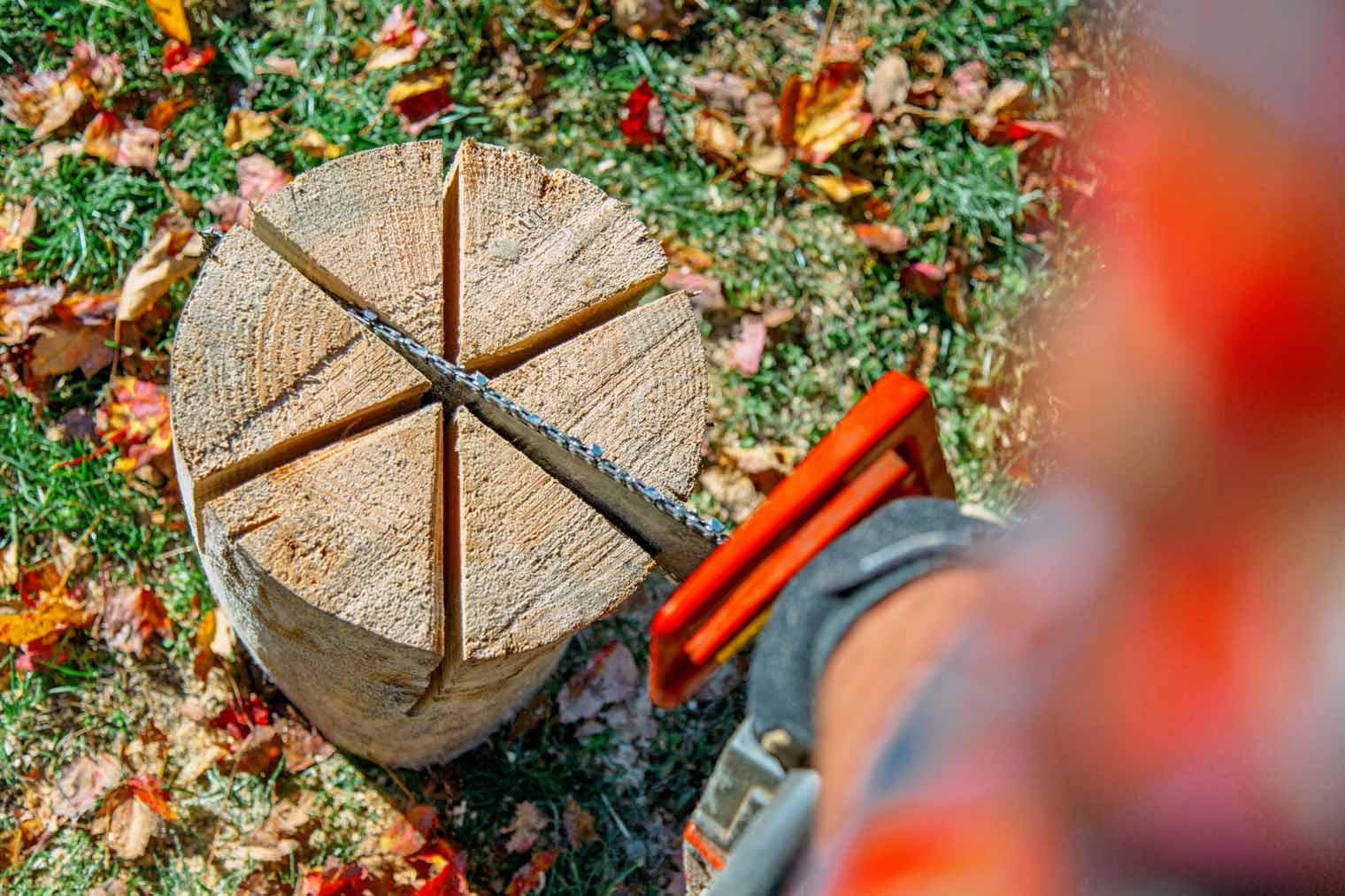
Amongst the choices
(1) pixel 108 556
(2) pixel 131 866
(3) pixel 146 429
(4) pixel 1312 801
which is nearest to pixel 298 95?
(3) pixel 146 429

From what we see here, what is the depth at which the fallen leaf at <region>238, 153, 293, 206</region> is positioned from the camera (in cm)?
279

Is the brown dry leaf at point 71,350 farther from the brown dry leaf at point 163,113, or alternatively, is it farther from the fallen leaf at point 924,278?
the fallen leaf at point 924,278

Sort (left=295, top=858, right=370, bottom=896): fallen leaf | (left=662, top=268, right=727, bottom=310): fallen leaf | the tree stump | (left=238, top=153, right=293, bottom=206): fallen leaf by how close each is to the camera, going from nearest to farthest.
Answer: the tree stump
(left=295, top=858, right=370, bottom=896): fallen leaf
(left=238, top=153, right=293, bottom=206): fallen leaf
(left=662, top=268, right=727, bottom=310): fallen leaf

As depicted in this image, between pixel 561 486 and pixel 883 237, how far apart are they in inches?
63.7

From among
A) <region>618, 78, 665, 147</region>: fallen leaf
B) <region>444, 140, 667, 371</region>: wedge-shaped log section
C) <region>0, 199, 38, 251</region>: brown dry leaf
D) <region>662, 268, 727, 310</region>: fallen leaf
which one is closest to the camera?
<region>444, 140, 667, 371</region>: wedge-shaped log section

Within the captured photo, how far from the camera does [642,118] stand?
9.93 ft

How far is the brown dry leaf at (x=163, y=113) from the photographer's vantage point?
2.85m

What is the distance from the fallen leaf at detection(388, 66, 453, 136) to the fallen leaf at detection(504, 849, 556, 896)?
6.13 feet

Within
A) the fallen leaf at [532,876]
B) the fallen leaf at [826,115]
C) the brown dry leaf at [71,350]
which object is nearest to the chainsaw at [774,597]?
the fallen leaf at [532,876]

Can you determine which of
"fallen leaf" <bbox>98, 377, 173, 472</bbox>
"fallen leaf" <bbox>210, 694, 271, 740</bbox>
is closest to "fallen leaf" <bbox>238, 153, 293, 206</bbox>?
"fallen leaf" <bbox>98, 377, 173, 472</bbox>

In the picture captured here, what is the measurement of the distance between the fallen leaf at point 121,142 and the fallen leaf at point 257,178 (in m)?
0.24

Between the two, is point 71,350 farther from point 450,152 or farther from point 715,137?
point 715,137

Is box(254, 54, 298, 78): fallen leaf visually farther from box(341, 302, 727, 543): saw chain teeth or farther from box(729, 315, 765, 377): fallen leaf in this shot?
box(341, 302, 727, 543): saw chain teeth

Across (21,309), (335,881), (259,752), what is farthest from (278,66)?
(335,881)
